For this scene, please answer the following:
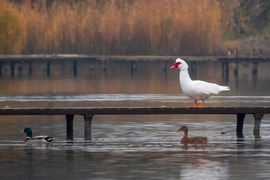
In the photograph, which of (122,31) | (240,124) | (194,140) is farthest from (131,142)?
(122,31)

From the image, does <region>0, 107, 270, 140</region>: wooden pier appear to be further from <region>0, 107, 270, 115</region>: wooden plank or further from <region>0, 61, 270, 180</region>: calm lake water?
<region>0, 61, 270, 180</region>: calm lake water

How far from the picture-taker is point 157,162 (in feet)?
65.4

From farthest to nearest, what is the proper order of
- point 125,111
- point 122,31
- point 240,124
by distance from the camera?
point 122,31 → point 240,124 → point 125,111

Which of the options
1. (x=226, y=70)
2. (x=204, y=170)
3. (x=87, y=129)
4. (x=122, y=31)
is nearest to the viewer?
(x=204, y=170)

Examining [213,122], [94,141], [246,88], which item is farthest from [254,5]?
[94,141]

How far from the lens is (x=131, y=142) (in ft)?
77.0

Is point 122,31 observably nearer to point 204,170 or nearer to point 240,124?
point 240,124

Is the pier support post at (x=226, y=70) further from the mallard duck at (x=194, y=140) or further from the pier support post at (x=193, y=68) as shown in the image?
the mallard duck at (x=194, y=140)

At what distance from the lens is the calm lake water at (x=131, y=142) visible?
746 inches

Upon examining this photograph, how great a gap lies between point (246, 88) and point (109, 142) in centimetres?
2243

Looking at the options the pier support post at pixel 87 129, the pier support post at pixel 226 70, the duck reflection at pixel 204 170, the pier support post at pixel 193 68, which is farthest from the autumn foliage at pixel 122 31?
the duck reflection at pixel 204 170

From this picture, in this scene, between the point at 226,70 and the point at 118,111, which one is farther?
the point at 226,70

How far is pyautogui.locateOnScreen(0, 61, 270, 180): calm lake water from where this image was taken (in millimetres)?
18953

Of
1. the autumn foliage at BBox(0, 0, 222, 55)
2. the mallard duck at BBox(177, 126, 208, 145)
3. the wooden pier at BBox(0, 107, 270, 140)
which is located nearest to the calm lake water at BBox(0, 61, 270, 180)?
the mallard duck at BBox(177, 126, 208, 145)
